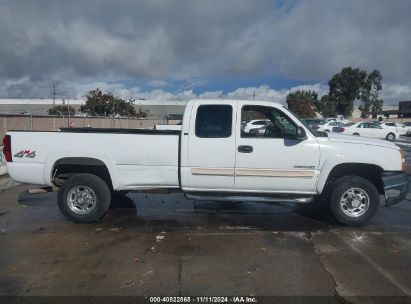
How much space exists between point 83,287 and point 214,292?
1378mm

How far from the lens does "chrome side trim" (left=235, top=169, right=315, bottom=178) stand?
6379 millimetres

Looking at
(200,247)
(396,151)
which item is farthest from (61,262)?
(396,151)

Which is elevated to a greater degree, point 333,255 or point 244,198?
point 244,198

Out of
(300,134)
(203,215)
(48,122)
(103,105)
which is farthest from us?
(103,105)

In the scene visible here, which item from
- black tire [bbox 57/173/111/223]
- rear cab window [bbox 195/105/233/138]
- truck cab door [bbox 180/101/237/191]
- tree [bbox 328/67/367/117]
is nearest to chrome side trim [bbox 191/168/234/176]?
truck cab door [bbox 180/101/237/191]

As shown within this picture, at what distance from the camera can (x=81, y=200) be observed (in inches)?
265

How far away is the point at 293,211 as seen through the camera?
775 centimetres

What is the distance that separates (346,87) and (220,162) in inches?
3111

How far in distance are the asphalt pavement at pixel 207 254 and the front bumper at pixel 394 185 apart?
0.52 m

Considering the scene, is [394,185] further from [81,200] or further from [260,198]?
[81,200]

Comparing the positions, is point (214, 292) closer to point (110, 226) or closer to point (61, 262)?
point (61, 262)

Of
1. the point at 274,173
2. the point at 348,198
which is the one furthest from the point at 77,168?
the point at 348,198

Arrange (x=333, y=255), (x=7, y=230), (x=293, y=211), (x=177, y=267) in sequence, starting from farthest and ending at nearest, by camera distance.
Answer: (x=293, y=211) < (x=7, y=230) < (x=333, y=255) < (x=177, y=267)

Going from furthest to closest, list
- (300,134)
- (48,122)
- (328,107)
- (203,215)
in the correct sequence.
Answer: (328,107) < (48,122) < (203,215) < (300,134)
